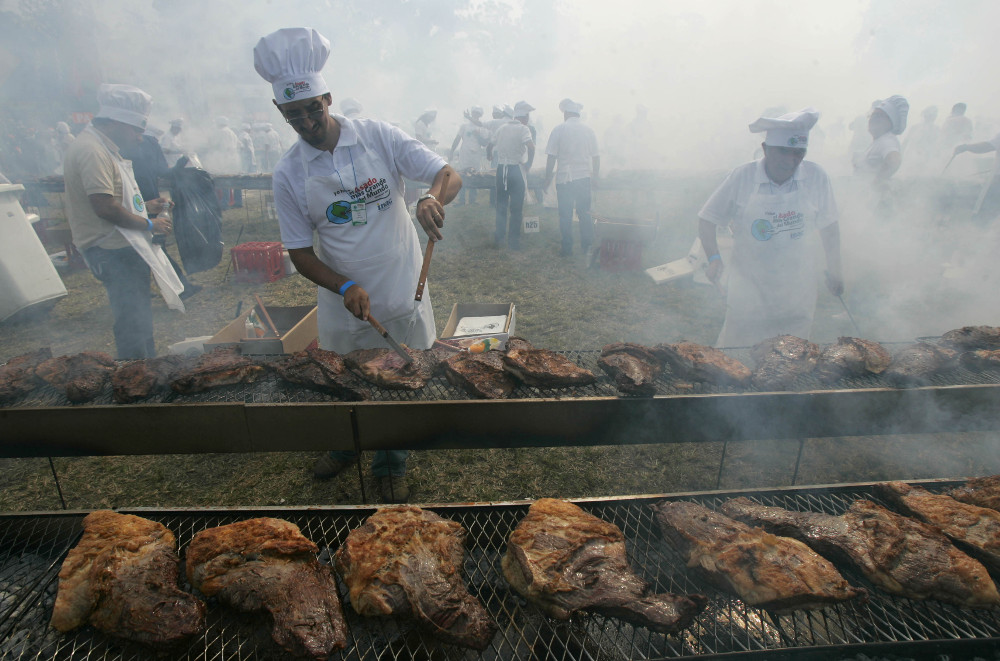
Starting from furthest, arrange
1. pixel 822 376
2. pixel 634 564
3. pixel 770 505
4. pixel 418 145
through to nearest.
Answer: pixel 418 145
pixel 822 376
pixel 770 505
pixel 634 564

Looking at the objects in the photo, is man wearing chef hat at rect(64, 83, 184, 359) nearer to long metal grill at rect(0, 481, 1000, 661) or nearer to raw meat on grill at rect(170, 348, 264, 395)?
raw meat on grill at rect(170, 348, 264, 395)

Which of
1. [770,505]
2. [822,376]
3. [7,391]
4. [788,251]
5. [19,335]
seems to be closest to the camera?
[770,505]

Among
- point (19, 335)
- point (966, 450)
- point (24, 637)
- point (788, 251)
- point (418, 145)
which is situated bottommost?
point (966, 450)

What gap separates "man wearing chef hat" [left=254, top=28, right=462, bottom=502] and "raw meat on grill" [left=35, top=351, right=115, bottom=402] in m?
1.42

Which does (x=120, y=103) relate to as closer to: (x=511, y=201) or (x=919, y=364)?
(x=919, y=364)

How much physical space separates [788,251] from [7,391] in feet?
19.1

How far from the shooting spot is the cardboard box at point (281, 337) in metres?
5.06

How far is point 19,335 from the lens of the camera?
7.23 m

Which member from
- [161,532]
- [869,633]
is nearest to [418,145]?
[161,532]

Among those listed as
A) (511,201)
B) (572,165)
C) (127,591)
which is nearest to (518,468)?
(127,591)

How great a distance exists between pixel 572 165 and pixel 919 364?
825 cm

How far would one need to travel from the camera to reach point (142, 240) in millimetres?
4836

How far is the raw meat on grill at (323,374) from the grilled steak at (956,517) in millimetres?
2936

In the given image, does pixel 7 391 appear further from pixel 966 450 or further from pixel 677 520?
pixel 966 450
